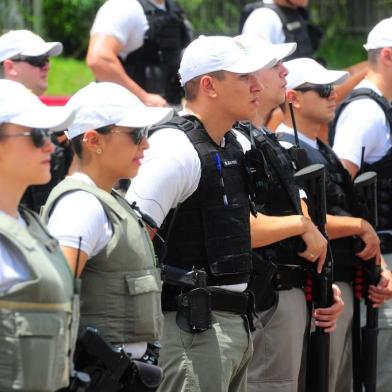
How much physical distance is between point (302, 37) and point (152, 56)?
117cm

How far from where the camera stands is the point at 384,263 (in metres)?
5.92

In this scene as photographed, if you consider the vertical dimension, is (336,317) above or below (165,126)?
below

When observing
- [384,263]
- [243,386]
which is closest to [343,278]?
[384,263]

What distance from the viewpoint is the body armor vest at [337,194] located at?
18.0 ft

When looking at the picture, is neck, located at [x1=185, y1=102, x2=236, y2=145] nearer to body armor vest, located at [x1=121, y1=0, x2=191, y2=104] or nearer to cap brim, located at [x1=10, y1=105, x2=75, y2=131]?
cap brim, located at [x1=10, y1=105, x2=75, y2=131]

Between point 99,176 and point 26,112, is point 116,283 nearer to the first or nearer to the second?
point 99,176

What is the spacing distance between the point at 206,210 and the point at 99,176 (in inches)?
28.9

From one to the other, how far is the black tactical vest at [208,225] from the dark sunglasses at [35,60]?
67.7 inches

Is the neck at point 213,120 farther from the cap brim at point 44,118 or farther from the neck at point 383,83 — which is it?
the neck at point 383,83

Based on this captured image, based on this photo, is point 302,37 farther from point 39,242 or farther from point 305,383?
point 39,242

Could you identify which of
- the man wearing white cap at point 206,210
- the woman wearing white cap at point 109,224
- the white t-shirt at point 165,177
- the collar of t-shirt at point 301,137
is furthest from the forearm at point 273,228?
the woman wearing white cap at point 109,224

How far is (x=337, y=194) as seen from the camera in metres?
5.55

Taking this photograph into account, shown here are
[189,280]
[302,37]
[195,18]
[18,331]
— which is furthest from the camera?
[195,18]

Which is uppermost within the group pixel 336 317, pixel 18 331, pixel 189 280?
pixel 18 331
